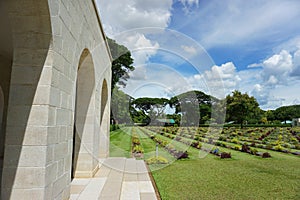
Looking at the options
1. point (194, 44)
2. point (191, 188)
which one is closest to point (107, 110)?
point (194, 44)

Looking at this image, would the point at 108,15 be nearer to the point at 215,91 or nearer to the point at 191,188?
the point at 215,91

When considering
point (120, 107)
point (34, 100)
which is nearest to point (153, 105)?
point (120, 107)

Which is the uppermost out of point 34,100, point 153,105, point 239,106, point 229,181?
point 239,106

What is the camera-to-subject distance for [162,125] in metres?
24.5

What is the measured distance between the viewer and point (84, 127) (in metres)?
4.94

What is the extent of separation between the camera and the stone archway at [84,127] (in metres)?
4.91

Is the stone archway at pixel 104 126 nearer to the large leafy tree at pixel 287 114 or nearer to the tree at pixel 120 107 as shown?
the tree at pixel 120 107

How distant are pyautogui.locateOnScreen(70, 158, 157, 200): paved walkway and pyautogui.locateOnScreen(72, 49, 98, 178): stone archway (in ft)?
0.94

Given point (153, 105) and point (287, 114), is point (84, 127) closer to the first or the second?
point (153, 105)

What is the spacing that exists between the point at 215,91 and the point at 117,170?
15.5 ft

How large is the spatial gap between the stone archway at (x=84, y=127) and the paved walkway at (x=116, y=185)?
11.3 inches

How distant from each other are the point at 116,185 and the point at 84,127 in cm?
152

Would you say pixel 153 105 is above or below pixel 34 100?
above

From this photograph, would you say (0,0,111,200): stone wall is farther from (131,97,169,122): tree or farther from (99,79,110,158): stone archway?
(131,97,169,122): tree
